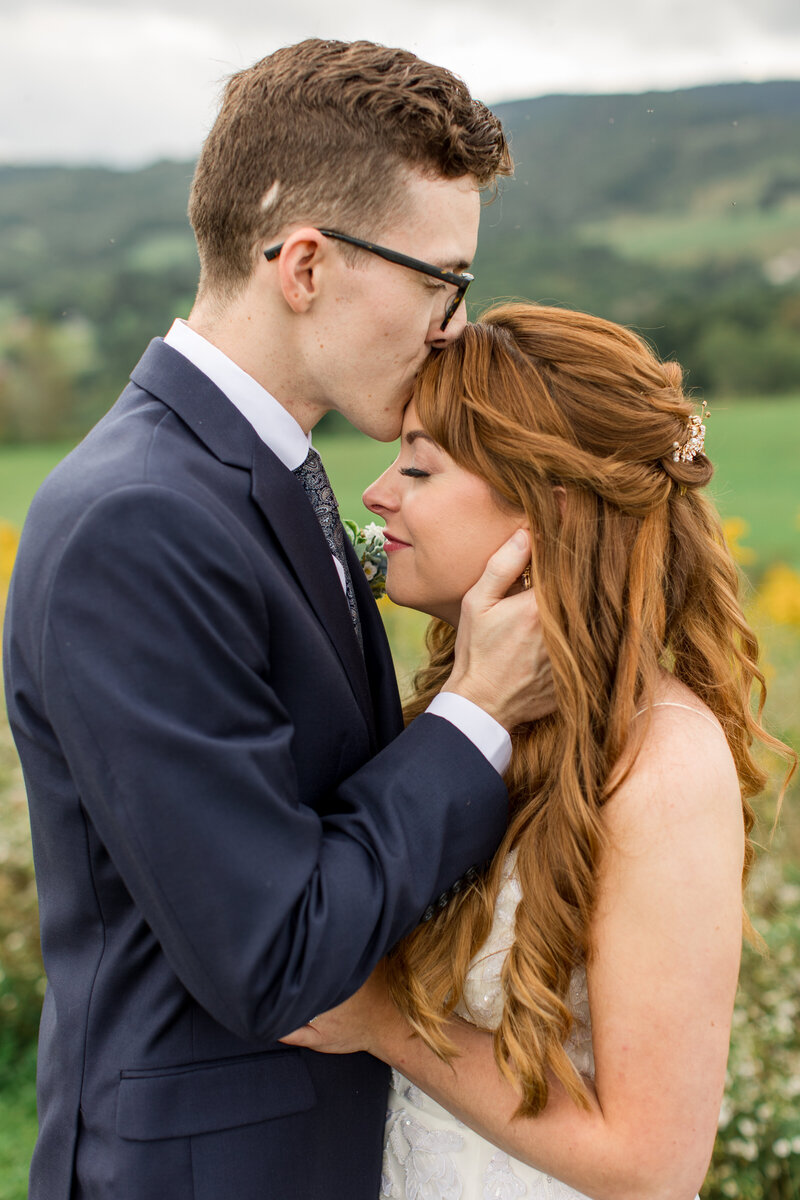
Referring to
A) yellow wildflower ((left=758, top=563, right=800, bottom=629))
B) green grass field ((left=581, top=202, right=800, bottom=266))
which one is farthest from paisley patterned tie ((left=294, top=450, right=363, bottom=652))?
green grass field ((left=581, top=202, right=800, bottom=266))

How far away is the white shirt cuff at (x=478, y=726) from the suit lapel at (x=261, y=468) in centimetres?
20

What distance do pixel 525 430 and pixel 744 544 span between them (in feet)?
15.9

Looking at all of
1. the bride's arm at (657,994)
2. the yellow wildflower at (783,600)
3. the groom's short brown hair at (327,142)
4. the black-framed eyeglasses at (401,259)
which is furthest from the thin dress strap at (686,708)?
the yellow wildflower at (783,600)

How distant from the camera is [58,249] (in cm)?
890

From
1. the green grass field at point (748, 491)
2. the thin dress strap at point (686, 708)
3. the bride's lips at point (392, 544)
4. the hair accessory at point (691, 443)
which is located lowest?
the green grass field at point (748, 491)

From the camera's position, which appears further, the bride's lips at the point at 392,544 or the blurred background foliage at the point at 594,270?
the blurred background foliage at the point at 594,270

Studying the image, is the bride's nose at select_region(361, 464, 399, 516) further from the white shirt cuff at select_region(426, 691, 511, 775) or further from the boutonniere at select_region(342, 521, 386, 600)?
the white shirt cuff at select_region(426, 691, 511, 775)

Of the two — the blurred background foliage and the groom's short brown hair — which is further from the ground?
the groom's short brown hair

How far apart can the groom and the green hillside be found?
5404 mm

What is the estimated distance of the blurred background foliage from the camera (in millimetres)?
6855

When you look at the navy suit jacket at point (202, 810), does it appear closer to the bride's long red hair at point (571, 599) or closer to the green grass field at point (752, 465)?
the bride's long red hair at point (571, 599)

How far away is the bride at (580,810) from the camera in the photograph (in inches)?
65.3

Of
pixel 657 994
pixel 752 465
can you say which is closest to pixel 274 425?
pixel 657 994

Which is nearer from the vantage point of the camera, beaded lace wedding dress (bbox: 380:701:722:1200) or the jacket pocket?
the jacket pocket
